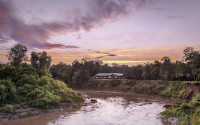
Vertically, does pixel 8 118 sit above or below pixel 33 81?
below

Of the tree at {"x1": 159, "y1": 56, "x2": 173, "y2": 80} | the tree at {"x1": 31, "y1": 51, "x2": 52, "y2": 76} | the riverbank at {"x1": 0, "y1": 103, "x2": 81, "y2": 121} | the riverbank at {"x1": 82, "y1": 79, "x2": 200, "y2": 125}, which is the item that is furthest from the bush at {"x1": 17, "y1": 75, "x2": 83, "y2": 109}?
the tree at {"x1": 159, "y1": 56, "x2": 173, "y2": 80}

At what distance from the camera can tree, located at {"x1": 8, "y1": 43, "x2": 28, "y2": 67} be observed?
40906 millimetres

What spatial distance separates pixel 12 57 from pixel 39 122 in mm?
23817

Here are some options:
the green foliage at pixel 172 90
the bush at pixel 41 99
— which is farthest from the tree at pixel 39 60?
the green foliage at pixel 172 90

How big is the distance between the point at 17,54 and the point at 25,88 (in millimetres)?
13381

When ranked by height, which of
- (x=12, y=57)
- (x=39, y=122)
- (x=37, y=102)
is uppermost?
(x=12, y=57)

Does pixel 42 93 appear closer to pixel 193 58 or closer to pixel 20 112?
pixel 20 112

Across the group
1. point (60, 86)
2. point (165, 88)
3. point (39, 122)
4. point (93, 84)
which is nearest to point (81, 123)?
point (39, 122)

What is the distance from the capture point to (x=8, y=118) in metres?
23.9

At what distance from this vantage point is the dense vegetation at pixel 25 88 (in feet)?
92.9

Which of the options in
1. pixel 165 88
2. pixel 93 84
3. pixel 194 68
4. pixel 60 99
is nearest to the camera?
pixel 60 99

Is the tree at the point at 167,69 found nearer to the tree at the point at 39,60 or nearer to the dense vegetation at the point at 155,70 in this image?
the dense vegetation at the point at 155,70

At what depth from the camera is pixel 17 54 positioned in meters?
41.2

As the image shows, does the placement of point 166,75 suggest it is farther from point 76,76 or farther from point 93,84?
point 76,76
